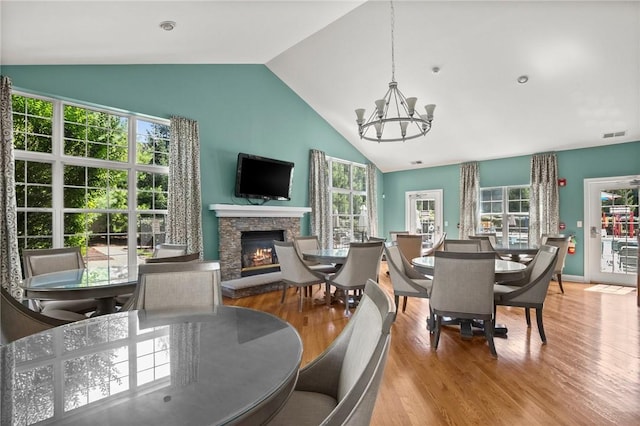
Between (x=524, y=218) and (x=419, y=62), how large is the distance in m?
4.29

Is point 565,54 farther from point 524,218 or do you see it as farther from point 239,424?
point 239,424

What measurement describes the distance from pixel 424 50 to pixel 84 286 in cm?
506

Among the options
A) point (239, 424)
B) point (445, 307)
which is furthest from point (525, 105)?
point (239, 424)

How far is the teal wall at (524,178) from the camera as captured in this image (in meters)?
6.07

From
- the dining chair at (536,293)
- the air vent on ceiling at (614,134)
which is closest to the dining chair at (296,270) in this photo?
the dining chair at (536,293)

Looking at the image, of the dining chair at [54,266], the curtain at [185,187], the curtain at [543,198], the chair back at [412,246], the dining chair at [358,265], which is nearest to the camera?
the dining chair at [54,266]

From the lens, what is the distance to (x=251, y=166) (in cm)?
575

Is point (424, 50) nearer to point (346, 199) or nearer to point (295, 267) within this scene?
point (295, 267)

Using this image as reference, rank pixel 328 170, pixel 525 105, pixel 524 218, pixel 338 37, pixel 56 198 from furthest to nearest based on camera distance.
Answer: pixel 328 170, pixel 524 218, pixel 525 105, pixel 338 37, pixel 56 198

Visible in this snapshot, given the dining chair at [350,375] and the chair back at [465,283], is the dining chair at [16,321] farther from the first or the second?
the chair back at [465,283]

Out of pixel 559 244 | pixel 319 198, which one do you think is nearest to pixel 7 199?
pixel 319 198

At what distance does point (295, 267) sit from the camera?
420cm

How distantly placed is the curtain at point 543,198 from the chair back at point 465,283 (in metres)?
4.84

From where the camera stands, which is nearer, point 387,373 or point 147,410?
point 147,410
